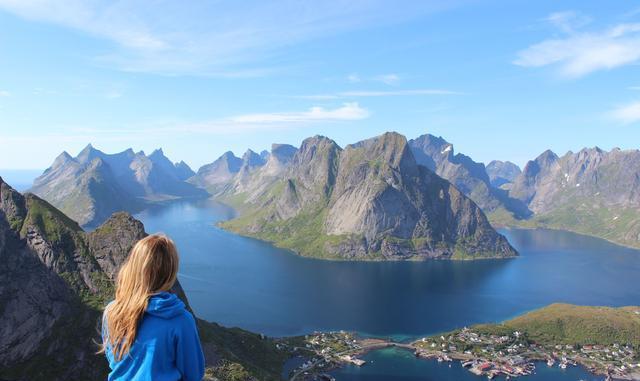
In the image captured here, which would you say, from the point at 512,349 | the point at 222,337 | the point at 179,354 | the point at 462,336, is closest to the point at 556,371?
the point at 512,349

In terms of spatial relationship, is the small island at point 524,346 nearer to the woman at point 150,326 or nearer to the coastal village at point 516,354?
the coastal village at point 516,354

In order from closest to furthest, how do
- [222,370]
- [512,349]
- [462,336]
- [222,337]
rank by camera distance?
[222,370] → [222,337] → [512,349] → [462,336]

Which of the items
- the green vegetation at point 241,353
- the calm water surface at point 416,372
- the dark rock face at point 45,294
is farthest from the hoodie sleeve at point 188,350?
the calm water surface at point 416,372

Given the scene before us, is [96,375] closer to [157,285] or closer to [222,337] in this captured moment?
[222,337]

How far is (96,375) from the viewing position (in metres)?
88.1

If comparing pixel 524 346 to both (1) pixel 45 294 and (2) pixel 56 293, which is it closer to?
(2) pixel 56 293

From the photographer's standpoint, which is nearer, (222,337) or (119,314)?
(119,314)

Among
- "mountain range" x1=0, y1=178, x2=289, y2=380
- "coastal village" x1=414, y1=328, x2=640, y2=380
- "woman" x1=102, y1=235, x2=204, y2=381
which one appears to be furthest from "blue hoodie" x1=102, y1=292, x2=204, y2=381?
"coastal village" x1=414, y1=328, x2=640, y2=380

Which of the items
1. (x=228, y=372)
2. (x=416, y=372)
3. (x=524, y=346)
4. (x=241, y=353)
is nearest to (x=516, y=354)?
(x=524, y=346)

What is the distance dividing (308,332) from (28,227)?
9255 cm

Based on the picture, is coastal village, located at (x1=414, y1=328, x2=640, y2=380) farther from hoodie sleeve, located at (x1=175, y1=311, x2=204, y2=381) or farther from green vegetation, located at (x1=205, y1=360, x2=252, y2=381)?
hoodie sleeve, located at (x1=175, y1=311, x2=204, y2=381)

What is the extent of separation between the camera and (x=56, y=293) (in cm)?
10269

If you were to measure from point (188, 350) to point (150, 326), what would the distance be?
69cm

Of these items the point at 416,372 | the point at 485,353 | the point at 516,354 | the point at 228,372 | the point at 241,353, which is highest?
the point at 228,372
